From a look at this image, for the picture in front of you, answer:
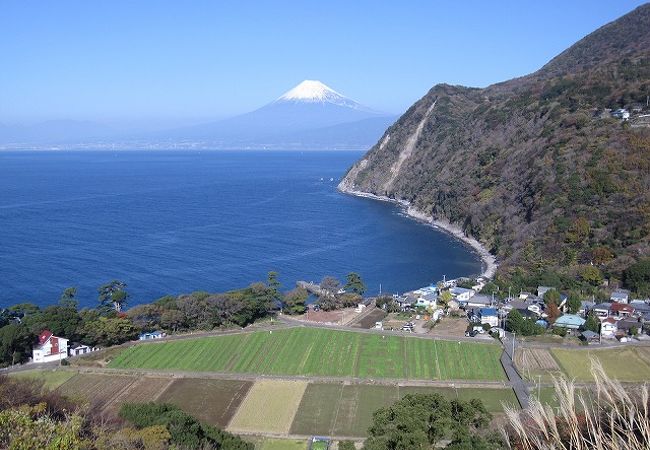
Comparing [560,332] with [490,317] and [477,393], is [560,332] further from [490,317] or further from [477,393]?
[477,393]

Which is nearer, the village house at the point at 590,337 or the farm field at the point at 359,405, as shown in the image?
the farm field at the point at 359,405

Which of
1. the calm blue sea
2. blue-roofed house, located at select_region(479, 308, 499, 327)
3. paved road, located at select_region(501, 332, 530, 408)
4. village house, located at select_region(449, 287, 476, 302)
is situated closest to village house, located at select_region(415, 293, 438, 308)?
village house, located at select_region(449, 287, 476, 302)

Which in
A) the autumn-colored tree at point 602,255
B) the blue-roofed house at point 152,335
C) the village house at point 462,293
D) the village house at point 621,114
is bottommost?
the village house at point 462,293

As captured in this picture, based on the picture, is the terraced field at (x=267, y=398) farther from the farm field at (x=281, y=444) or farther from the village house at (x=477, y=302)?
the village house at (x=477, y=302)

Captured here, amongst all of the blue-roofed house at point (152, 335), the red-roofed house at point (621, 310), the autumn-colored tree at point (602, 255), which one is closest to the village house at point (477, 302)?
the red-roofed house at point (621, 310)

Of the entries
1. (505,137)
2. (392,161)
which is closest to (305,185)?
(392,161)

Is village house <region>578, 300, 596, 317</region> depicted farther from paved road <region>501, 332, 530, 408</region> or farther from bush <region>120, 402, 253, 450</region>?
bush <region>120, 402, 253, 450</region>

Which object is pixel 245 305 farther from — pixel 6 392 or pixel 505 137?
pixel 505 137
